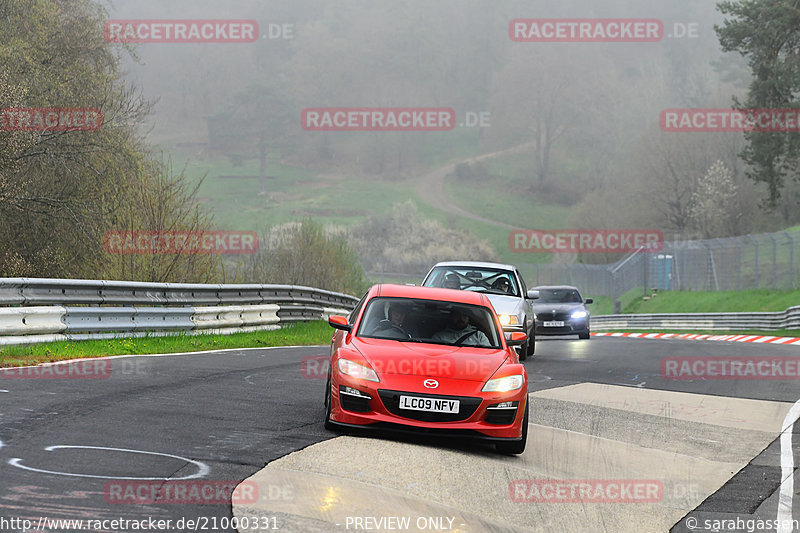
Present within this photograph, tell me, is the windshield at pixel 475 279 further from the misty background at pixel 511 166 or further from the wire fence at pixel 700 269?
the misty background at pixel 511 166

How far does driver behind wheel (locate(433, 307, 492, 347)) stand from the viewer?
31.7ft

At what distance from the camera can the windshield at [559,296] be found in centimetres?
2706

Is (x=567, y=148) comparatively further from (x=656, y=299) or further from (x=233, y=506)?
(x=233, y=506)

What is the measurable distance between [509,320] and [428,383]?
8.44 m

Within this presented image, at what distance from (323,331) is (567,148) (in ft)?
473

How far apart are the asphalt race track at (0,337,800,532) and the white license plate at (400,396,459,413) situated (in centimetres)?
32

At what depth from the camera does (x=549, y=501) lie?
740 centimetres

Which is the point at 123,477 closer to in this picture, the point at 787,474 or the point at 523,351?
the point at 787,474

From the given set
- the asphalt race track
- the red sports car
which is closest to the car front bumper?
the red sports car

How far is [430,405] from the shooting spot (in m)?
8.45

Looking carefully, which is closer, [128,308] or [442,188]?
[128,308]

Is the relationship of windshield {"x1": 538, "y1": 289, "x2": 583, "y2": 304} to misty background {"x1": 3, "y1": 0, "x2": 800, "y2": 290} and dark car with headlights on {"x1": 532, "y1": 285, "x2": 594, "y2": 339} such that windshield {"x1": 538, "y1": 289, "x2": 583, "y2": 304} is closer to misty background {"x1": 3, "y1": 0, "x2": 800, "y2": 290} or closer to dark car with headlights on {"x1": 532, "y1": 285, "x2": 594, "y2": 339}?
dark car with headlights on {"x1": 532, "y1": 285, "x2": 594, "y2": 339}

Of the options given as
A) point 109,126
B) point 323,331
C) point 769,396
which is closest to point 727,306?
point 323,331

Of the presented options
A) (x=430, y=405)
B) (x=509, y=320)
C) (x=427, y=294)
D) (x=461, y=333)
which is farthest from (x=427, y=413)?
(x=509, y=320)
